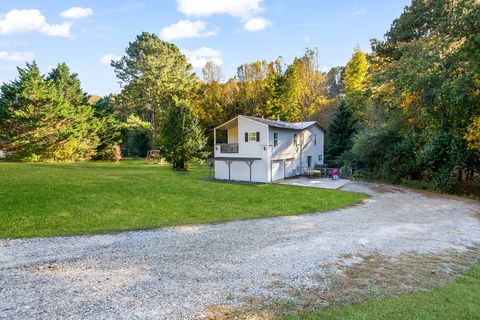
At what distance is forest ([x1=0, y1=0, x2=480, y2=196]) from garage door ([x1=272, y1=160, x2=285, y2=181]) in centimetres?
687

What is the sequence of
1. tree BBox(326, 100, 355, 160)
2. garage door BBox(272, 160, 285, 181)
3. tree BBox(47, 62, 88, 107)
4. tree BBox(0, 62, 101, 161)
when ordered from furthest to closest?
tree BBox(47, 62, 88, 107)
tree BBox(326, 100, 355, 160)
tree BBox(0, 62, 101, 161)
garage door BBox(272, 160, 285, 181)

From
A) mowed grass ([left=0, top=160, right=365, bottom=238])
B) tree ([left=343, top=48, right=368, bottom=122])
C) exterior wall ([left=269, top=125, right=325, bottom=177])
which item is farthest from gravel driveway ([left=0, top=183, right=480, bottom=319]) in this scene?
tree ([left=343, top=48, right=368, bottom=122])

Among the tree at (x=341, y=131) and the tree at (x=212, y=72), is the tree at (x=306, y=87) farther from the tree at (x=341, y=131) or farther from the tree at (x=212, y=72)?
the tree at (x=212, y=72)

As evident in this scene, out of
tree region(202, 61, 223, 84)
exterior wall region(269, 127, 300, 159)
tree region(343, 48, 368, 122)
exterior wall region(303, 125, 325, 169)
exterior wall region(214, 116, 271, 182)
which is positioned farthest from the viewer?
tree region(202, 61, 223, 84)

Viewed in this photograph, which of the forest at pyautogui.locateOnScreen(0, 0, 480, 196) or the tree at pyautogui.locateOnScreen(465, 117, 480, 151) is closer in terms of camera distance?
the tree at pyautogui.locateOnScreen(465, 117, 480, 151)

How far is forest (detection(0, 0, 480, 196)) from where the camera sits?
18.5m

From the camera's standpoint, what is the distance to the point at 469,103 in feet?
60.6

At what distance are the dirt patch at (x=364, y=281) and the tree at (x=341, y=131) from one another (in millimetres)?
24760

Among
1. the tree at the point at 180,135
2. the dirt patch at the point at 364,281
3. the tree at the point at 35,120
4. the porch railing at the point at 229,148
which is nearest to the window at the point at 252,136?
the porch railing at the point at 229,148

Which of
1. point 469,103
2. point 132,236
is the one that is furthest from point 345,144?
point 132,236

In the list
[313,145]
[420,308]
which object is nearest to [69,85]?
[313,145]

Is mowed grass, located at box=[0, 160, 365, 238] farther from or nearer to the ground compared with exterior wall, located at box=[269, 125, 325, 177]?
nearer to the ground

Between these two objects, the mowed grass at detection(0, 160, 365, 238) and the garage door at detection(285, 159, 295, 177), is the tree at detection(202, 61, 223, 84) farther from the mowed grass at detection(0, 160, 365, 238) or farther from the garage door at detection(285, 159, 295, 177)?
the mowed grass at detection(0, 160, 365, 238)

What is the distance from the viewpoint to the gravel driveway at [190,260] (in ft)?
18.7
